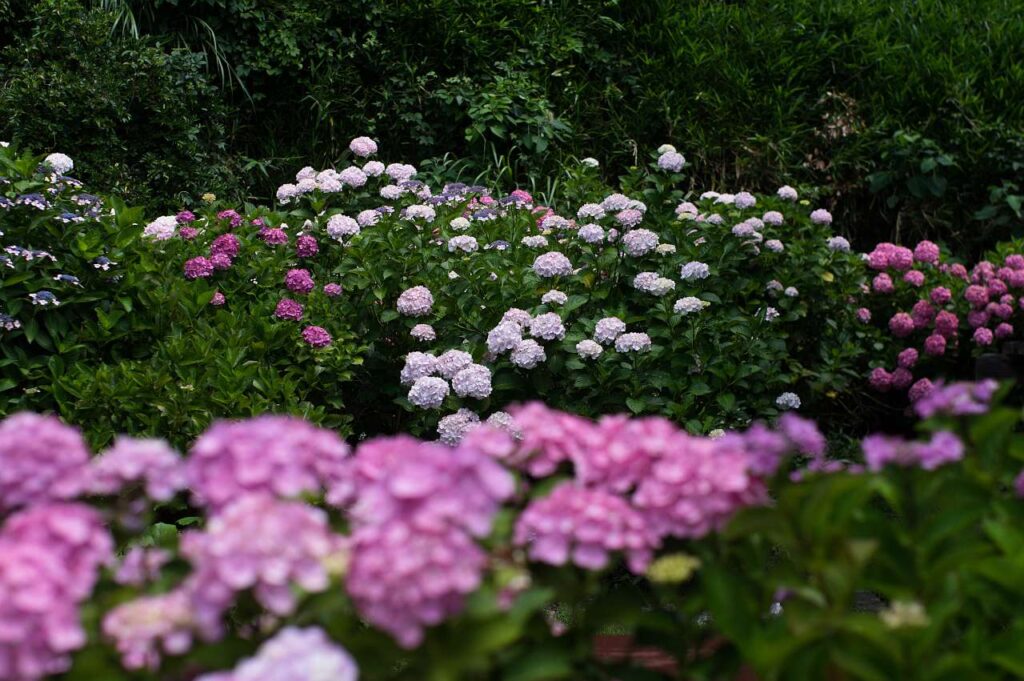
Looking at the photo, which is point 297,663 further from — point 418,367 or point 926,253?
point 926,253

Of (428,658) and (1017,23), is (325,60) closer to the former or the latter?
(1017,23)

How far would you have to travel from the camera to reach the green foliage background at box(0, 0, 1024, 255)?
7.39 meters

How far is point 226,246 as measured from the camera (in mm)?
4461

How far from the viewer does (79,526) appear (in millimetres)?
1004

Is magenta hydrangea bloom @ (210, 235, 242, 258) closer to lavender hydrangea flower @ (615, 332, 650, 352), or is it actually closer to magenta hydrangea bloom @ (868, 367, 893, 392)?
lavender hydrangea flower @ (615, 332, 650, 352)

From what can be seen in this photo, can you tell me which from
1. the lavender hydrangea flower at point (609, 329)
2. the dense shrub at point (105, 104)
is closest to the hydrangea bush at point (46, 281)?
the lavender hydrangea flower at point (609, 329)

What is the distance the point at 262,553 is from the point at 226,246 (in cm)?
367

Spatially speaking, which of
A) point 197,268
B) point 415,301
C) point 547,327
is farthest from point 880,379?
point 197,268

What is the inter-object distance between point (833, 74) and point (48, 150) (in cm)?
538

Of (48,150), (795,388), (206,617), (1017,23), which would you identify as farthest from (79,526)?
(1017,23)

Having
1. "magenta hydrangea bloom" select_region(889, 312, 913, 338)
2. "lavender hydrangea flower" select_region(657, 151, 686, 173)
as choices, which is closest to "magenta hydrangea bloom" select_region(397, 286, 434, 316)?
"lavender hydrangea flower" select_region(657, 151, 686, 173)

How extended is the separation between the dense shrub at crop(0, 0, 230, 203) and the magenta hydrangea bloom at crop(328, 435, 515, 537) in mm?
5548

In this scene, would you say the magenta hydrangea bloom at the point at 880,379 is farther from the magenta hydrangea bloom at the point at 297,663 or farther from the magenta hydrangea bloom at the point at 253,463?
the magenta hydrangea bloom at the point at 297,663

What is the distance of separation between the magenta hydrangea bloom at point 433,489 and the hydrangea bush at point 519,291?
242cm
